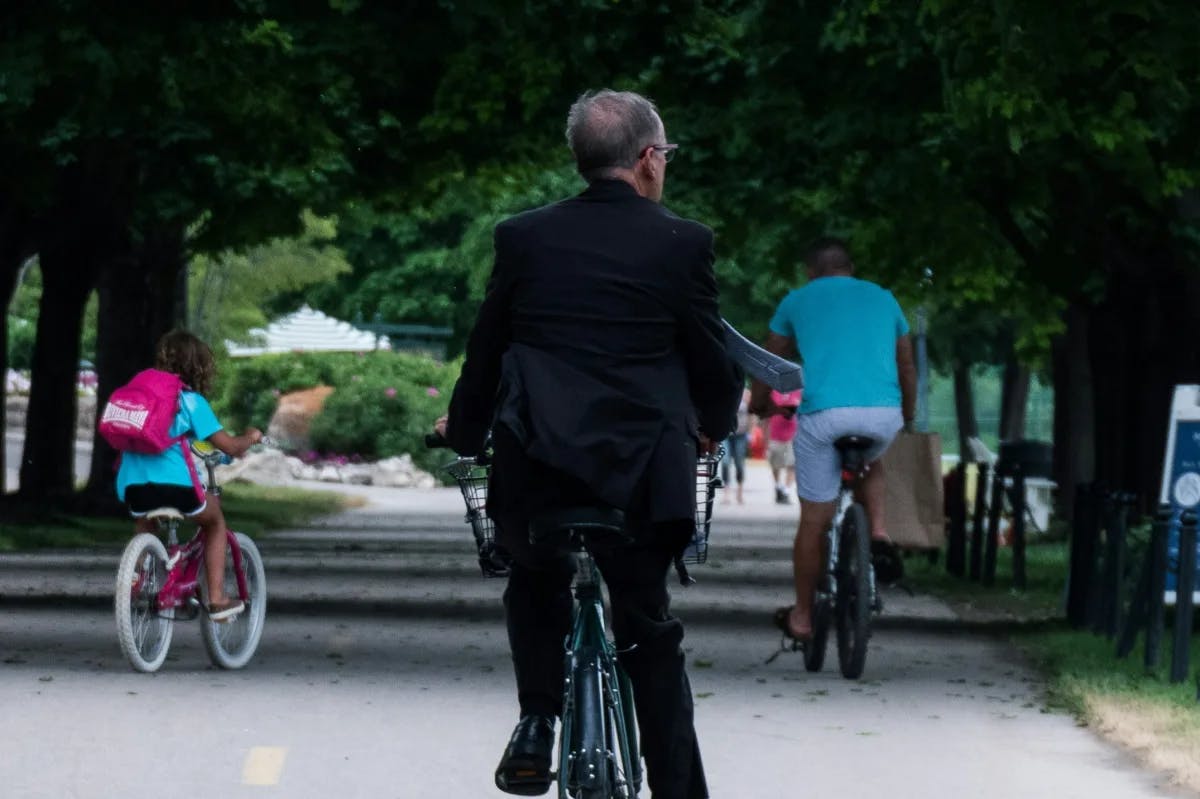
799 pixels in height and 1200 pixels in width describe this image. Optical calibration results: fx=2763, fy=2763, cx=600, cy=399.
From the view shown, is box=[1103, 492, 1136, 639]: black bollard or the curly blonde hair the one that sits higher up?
the curly blonde hair

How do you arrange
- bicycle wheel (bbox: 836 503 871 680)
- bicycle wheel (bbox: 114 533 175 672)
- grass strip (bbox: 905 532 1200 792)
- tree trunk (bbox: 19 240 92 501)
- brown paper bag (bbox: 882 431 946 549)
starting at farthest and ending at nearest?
1. tree trunk (bbox: 19 240 92 501)
2. brown paper bag (bbox: 882 431 946 549)
3. bicycle wheel (bbox: 836 503 871 680)
4. bicycle wheel (bbox: 114 533 175 672)
5. grass strip (bbox: 905 532 1200 792)

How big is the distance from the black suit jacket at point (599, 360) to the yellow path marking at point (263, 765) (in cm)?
244

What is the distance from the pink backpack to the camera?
10.6 m

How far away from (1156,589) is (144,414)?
13.5ft

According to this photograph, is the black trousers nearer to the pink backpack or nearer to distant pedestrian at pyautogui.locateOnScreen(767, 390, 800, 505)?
the pink backpack

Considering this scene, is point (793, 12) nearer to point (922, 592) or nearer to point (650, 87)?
point (650, 87)

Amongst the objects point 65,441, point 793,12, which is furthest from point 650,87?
point 65,441

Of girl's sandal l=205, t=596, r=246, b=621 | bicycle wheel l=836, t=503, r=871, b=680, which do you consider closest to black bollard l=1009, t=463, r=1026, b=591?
bicycle wheel l=836, t=503, r=871, b=680

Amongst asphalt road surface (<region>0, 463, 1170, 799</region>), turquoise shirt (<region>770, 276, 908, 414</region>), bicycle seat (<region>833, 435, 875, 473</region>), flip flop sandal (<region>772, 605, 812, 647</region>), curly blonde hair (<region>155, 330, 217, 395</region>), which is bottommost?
asphalt road surface (<region>0, 463, 1170, 799</region>)

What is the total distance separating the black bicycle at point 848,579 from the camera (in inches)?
418

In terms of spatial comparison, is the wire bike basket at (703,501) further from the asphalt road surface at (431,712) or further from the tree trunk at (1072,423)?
the tree trunk at (1072,423)

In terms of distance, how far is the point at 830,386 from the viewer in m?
10.9

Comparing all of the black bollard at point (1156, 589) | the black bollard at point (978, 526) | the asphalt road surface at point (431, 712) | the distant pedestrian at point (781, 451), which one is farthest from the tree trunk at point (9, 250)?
the black bollard at point (1156, 589)

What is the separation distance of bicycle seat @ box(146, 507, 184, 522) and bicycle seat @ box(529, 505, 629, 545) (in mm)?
5285
